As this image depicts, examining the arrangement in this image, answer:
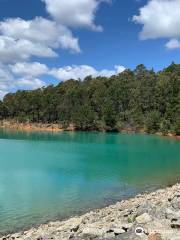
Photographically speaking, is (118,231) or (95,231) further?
(95,231)

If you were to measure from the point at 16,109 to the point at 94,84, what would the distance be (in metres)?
35.4

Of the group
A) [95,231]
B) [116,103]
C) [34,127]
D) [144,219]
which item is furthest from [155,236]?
[34,127]

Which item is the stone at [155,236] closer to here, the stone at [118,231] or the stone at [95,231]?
the stone at [118,231]

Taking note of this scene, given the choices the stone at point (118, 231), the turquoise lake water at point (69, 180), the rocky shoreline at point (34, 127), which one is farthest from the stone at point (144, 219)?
the rocky shoreline at point (34, 127)

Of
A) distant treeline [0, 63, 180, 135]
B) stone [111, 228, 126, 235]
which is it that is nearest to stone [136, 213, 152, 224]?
stone [111, 228, 126, 235]

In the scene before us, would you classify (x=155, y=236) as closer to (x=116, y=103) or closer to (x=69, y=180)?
(x=69, y=180)

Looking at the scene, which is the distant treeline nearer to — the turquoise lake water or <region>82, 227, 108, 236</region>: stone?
the turquoise lake water

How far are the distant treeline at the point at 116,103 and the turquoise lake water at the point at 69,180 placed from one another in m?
53.2

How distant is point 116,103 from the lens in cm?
13500

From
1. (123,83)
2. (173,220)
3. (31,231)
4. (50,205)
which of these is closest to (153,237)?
(173,220)

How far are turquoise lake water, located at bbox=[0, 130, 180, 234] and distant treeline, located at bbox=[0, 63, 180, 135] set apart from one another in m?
53.2

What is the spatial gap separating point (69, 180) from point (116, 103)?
98162 millimetres

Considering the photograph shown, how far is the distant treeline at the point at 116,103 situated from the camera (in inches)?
4619

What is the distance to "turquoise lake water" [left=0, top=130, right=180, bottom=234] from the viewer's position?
26.4 metres
